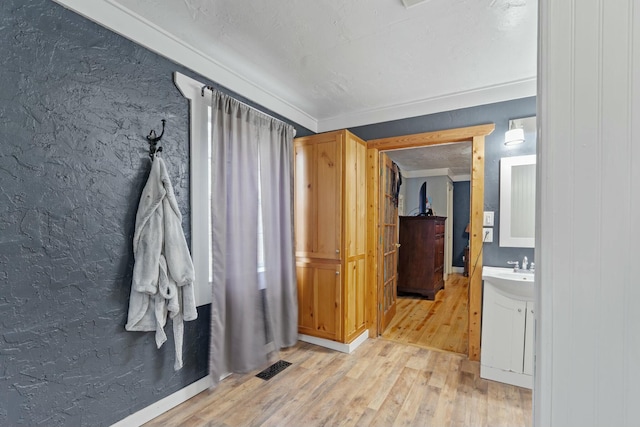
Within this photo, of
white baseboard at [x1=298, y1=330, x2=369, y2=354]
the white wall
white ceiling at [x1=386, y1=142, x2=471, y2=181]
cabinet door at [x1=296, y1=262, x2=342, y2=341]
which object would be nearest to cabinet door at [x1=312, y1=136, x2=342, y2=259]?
cabinet door at [x1=296, y1=262, x2=342, y2=341]

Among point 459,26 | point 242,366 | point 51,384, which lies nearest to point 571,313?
point 459,26

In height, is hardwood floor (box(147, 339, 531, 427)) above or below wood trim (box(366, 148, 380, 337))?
below

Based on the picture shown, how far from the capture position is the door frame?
2.62m

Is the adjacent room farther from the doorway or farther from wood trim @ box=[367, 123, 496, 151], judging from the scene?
the doorway

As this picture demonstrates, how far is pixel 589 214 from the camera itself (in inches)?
20.5

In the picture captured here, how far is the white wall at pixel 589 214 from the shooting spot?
1.64ft

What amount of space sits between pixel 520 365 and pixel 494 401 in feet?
1.31

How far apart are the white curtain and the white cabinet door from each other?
170cm

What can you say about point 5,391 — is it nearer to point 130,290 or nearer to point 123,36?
point 130,290

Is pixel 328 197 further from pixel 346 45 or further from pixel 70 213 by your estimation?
pixel 70 213

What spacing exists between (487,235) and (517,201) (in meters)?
0.40

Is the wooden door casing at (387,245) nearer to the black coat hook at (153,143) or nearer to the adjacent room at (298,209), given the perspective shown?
the adjacent room at (298,209)

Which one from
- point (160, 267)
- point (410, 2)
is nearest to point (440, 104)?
point (410, 2)

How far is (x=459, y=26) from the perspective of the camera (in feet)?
5.77
